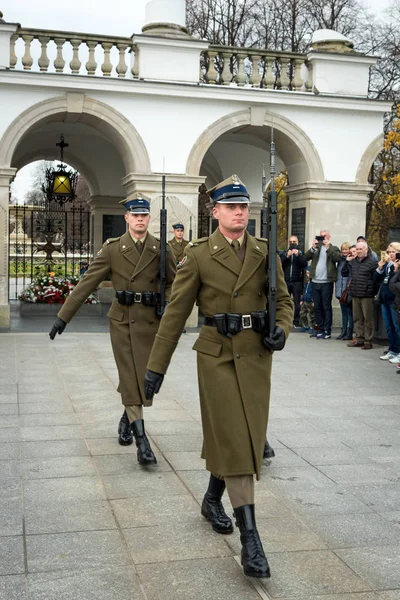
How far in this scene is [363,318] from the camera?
1377 centimetres

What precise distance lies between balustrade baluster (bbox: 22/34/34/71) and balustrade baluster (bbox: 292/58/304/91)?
17.7ft

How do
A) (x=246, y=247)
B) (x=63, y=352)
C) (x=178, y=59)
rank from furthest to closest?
(x=178, y=59)
(x=63, y=352)
(x=246, y=247)

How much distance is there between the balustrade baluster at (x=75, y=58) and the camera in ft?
50.8

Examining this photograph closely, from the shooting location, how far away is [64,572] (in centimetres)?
408

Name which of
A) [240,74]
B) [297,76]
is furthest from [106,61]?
[297,76]

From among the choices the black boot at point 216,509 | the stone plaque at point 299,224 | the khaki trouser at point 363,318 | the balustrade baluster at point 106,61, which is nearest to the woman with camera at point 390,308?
the khaki trouser at point 363,318

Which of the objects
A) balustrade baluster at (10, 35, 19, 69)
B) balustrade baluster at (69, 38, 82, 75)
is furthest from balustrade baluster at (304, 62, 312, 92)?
balustrade baluster at (10, 35, 19, 69)

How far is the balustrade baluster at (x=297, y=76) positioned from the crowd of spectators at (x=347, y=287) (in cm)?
317

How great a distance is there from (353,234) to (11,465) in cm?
1222

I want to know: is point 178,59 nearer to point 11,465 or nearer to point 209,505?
point 11,465

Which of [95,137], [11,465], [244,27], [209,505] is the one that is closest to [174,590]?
[209,505]

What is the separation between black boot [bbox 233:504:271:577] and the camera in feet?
13.1

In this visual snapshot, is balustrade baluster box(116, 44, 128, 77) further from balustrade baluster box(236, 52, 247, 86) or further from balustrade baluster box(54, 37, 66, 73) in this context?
balustrade baluster box(236, 52, 247, 86)

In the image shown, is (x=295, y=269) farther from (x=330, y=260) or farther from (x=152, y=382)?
(x=152, y=382)
